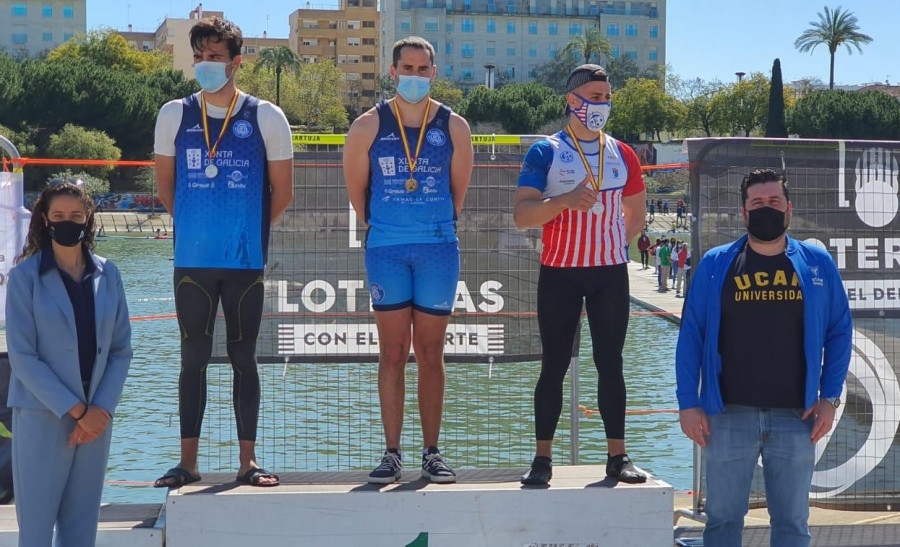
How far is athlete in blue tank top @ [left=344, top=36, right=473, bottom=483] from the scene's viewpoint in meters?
5.09

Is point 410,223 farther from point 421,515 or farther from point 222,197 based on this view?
point 421,515

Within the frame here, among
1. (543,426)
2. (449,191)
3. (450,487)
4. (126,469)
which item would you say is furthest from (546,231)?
(126,469)

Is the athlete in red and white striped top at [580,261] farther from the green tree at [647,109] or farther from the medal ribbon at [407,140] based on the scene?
the green tree at [647,109]

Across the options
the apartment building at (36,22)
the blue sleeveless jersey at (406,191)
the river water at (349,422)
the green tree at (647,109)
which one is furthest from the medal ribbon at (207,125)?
the apartment building at (36,22)

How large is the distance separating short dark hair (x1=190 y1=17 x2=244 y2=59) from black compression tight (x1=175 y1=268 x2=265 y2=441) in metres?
1.04

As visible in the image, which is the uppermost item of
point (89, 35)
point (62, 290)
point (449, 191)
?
point (89, 35)

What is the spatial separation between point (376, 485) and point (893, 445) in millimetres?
3098

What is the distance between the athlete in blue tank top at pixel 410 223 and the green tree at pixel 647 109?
93.5 metres

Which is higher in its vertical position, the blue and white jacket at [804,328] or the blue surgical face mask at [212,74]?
the blue surgical face mask at [212,74]

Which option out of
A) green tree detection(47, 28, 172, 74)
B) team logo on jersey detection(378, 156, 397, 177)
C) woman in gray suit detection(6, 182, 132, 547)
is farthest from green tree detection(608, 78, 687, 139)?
woman in gray suit detection(6, 182, 132, 547)

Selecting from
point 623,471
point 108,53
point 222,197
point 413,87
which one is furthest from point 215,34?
point 108,53

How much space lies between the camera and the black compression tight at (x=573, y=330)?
5090 millimetres

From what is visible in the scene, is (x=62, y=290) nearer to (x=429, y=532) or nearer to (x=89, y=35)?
(x=429, y=532)

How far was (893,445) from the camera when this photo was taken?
20.4 ft
